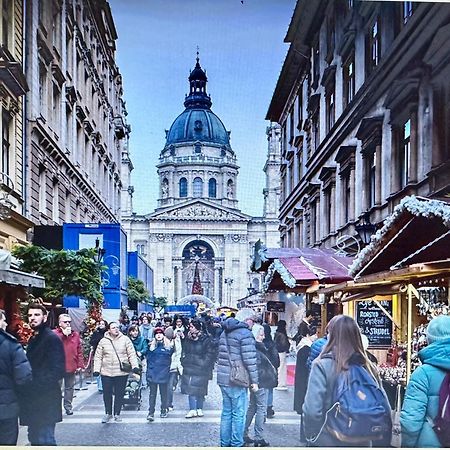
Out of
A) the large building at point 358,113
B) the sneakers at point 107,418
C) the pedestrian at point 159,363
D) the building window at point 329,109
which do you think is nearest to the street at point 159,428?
the sneakers at point 107,418

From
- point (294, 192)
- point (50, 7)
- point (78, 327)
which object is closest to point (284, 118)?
point (294, 192)

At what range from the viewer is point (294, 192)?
6.54m

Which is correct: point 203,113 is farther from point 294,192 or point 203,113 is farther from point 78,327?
point 78,327

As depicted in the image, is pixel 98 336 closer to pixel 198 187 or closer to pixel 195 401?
pixel 195 401

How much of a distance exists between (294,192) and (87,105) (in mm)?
1938

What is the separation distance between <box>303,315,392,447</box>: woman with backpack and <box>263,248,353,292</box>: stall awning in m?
2.18

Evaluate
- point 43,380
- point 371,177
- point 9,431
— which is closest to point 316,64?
point 371,177

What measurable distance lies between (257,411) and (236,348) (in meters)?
0.55

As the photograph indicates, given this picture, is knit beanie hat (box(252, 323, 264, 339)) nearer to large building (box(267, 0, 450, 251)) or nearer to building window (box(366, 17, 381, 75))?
large building (box(267, 0, 450, 251))

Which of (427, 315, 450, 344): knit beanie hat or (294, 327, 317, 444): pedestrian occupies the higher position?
(427, 315, 450, 344): knit beanie hat

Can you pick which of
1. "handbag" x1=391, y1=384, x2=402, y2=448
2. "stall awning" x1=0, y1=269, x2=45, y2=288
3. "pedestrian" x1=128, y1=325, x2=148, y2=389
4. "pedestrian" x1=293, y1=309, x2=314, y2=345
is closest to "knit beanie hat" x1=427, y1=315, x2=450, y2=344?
"handbag" x1=391, y1=384, x2=402, y2=448

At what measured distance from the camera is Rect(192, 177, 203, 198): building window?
614 cm

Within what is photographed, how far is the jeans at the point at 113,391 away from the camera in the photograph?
5098 millimetres

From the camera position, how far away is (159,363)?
5.78 metres
